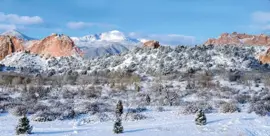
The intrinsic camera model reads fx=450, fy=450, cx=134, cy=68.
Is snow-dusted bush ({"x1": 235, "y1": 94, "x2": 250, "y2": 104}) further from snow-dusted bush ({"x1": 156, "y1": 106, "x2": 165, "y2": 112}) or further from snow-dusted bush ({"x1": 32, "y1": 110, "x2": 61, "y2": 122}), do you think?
snow-dusted bush ({"x1": 32, "y1": 110, "x2": 61, "y2": 122})

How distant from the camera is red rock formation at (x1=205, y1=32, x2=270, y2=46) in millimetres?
94688

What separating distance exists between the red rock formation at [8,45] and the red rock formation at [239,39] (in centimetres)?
4145

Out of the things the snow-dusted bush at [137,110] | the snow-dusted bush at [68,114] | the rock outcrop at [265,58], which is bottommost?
the snow-dusted bush at [137,110]

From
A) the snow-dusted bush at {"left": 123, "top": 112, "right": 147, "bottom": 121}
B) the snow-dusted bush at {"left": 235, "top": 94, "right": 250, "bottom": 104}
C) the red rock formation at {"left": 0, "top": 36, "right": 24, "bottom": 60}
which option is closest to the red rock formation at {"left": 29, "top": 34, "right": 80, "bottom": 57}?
the red rock formation at {"left": 0, "top": 36, "right": 24, "bottom": 60}

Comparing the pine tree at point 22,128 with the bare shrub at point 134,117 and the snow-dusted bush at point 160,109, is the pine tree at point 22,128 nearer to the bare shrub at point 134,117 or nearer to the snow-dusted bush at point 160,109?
the bare shrub at point 134,117

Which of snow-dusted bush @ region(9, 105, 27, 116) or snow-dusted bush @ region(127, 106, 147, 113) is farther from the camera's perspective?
snow-dusted bush @ region(127, 106, 147, 113)

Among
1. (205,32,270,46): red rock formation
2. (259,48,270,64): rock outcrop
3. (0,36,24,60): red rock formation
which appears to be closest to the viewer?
(259,48,270,64): rock outcrop

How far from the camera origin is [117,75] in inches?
2133

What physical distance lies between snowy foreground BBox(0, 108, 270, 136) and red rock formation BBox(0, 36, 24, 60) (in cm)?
7391

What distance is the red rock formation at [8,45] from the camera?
9575 centimetres

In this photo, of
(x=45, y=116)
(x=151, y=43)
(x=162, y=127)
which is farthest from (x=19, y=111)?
(x=151, y=43)

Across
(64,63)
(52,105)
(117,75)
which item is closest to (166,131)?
(52,105)

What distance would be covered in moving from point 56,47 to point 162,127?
71.7 m

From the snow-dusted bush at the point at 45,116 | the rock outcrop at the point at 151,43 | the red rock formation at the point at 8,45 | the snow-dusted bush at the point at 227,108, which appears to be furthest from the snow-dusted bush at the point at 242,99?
the red rock formation at the point at 8,45
